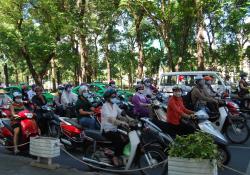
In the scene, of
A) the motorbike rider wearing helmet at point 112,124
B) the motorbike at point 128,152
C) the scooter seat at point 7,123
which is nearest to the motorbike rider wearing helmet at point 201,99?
the motorbike rider wearing helmet at point 112,124

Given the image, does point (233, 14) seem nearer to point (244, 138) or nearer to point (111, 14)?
point (111, 14)

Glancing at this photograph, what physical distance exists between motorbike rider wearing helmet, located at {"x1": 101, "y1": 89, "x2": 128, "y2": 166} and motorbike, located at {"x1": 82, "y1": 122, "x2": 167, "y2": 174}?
0.08 meters

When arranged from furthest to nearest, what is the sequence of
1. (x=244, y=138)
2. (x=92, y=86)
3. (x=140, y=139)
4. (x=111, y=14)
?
(x=111, y=14) < (x=92, y=86) < (x=244, y=138) < (x=140, y=139)

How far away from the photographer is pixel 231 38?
4747 cm

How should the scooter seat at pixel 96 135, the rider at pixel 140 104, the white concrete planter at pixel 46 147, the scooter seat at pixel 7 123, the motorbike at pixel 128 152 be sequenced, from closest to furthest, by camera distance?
the motorbike at pixel 128 152 < the scooter seat at pixel 96 135 < the white concrete planter at pixel 46 147 < the scooter seat at pixel 7 123 < the rider at pixel 140 104

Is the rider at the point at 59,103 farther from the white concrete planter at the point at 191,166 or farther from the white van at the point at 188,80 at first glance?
the white concrete planter at the point at 191,166

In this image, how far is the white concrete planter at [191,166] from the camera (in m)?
5.54

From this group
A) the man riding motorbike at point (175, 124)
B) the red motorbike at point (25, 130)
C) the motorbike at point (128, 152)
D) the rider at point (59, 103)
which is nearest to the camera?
the motorbike at point (128, 152)

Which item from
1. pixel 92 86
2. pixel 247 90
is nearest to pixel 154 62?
pixel 92 86

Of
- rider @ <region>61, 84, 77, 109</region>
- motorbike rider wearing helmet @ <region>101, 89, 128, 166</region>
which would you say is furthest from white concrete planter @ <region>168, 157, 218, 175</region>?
rider @ <region>61, 84, 77, 109</region>

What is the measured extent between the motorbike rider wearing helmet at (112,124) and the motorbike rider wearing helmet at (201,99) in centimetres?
422

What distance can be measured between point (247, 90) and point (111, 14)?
731 inches

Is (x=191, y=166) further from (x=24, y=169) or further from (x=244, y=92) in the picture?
(x=244, y=92)

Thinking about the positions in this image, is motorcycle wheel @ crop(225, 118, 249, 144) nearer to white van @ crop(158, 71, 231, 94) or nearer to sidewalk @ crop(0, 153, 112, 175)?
sidewalk @ crop(0, 153, 112, 175)
